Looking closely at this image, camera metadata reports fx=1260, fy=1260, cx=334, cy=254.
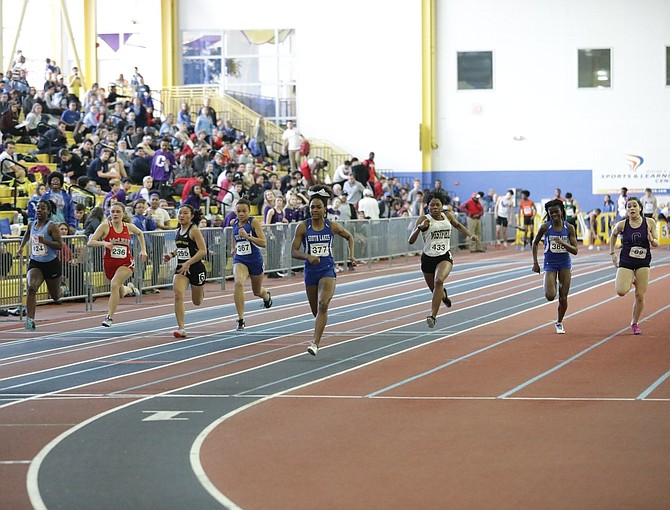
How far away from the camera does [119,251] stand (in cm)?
1914

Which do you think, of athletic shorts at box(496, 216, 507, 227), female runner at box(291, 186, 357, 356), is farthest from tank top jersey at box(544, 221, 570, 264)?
athletic shorts at box(496, 216, 507, 227)

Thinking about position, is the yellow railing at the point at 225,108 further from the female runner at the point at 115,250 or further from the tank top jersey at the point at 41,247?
the tank top jersey at the point at 41,247

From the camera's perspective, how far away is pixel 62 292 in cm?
2208

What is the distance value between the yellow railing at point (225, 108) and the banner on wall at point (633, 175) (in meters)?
10.0

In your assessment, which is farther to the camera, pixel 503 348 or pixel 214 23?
pixel 214 23

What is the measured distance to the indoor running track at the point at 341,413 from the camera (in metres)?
8.07

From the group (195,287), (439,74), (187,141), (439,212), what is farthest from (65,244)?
(439,74)

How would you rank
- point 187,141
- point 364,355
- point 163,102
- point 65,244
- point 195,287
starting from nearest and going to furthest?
point 364,355 → point 195,287 → point 65,244 → point 187,141 → point 163,102

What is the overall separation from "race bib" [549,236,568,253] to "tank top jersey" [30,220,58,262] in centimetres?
739

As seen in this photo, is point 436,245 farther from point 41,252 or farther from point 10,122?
point 10,122

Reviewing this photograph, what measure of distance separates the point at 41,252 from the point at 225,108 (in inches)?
1164

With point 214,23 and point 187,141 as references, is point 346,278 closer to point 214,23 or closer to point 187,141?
point 187,141

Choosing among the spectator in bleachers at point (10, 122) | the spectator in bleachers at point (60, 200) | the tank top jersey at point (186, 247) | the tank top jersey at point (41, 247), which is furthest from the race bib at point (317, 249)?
the spectator in bleachers at point (10, 122)

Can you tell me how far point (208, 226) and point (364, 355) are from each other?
1332cm
